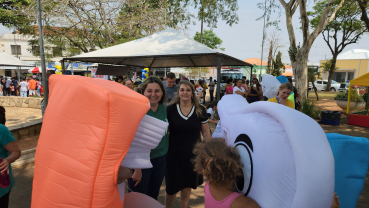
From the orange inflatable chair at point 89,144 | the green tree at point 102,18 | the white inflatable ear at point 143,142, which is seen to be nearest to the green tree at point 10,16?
the green tree at point 102,18

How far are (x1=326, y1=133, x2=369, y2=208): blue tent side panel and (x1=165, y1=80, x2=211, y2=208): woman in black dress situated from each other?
4.25 ft

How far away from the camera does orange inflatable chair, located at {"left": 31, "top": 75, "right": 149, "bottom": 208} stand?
3.40 ft

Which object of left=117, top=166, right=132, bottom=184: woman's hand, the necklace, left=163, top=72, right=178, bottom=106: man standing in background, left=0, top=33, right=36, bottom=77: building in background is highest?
left=0, top=33, right=36, bottom=77: building in background

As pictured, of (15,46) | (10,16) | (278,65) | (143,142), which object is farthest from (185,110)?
(15,46)

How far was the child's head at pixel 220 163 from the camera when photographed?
114cm

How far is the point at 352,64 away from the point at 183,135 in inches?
2080

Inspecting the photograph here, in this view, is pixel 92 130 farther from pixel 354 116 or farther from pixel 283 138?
pixel 354 116

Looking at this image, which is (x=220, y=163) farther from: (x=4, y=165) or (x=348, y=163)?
(x=4, y=165)

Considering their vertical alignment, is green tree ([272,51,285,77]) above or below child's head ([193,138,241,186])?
above

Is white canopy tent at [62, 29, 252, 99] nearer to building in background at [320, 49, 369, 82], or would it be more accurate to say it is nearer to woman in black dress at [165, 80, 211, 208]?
woman in black dress at [165, 80, 211, 208]

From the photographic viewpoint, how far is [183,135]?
96.6 inches

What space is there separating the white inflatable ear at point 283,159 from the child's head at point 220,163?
0.15 ft

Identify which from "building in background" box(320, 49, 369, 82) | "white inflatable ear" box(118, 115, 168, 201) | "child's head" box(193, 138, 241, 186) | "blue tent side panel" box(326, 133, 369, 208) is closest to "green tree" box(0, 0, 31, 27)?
"white inflatable ear" box(118, 115, 168, 201)

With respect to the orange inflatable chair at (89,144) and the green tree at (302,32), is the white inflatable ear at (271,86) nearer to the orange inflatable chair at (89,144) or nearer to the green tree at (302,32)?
the orange inflatable chair at (89,144)
